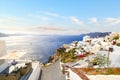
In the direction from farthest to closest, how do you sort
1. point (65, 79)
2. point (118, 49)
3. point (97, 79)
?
point (118, 49) < point (65, 79) < point (97, 79)

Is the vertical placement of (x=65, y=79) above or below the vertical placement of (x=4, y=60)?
below

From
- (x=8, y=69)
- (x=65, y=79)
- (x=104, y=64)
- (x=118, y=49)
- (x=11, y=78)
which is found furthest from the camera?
(x=118, y=49)

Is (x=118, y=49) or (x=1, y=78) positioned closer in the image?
(x=1, y=78)

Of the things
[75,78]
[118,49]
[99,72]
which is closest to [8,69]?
[75,78]

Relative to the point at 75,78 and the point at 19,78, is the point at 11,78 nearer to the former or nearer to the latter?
the point at 19,78

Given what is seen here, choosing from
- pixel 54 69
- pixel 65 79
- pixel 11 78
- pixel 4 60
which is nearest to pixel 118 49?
pixel 54 69

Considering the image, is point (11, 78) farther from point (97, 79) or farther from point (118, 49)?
point (118, 49)

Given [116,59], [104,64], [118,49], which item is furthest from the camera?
[118,49]

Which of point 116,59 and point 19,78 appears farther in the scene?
point 116,59

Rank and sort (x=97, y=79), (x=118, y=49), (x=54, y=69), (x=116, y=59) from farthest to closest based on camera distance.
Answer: (x=118, y=49), (x=116, y=59), (x=54, y=69), (x=97, y=79)
